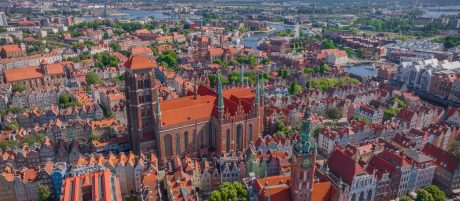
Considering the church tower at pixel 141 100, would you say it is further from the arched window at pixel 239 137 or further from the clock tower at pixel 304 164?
the clock tower at pixel 304 164

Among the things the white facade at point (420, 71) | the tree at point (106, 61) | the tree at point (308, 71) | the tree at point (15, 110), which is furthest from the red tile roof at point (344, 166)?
the tree at point (106, 61)

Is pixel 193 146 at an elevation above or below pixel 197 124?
below

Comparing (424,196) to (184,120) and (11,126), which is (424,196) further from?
(11,126)

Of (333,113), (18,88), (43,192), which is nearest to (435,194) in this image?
(333,113)

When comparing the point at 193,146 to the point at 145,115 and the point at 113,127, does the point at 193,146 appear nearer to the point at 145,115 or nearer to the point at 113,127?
the point at 145,115

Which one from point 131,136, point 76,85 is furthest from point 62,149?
point 76,85

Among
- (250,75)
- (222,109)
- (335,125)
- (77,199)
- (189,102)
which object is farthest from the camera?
(250,75)
